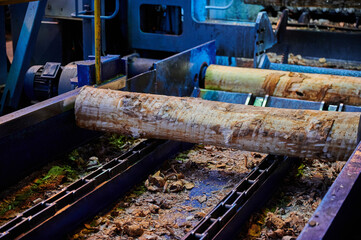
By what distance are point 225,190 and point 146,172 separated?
655mm

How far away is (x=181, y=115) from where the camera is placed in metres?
3.71

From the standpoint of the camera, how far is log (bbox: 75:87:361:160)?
3322 millimetres

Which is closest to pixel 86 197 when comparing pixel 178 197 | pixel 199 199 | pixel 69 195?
pixel 69 195

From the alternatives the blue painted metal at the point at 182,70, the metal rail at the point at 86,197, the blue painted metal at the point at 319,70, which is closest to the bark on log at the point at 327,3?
the blue painted metal at the point at 319,70

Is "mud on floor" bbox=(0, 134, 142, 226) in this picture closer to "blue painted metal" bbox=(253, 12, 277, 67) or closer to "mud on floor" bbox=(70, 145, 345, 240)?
"mud on floor" bbox=(70, 145, 345, 240)

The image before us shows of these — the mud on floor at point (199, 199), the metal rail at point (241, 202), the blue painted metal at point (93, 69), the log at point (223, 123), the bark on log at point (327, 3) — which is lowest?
the mud on floor at point (199, 199)

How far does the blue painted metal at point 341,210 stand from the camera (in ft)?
6.00

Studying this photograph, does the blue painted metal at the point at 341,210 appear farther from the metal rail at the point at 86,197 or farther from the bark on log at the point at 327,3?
the bark on log at the point at 327,3

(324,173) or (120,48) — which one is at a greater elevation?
(120,48)

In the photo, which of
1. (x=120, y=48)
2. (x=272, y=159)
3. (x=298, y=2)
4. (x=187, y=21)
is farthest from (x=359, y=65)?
(x=272, y=159)

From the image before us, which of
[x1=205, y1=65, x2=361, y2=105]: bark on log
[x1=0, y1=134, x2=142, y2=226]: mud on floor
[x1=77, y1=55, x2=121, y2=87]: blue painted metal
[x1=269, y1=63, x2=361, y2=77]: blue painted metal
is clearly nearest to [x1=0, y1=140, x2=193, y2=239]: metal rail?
[x1=0, y1=134, x2=142, y2=226]: mud on floor

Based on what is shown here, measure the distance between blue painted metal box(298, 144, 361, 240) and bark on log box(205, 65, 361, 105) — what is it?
2296mm

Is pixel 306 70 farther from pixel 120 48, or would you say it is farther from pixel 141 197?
pixel 141 197

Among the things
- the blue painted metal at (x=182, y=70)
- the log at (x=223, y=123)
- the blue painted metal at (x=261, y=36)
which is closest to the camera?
the log at (x=223, y=123)
